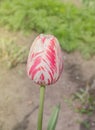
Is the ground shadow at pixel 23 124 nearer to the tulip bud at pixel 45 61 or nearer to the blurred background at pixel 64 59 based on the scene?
the blurred background at pixel 64 59

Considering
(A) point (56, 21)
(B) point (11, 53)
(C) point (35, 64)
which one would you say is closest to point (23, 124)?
(B) point (11, 53)

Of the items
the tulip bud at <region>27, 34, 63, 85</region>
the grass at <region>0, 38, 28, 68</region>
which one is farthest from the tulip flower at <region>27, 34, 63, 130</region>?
the grass at <region>0, 38, 28, 68</region>

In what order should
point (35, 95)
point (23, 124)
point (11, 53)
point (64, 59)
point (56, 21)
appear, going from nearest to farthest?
point (23, 124) < point (35, 95) < point (11, 53) < point (64, 59) < point (56, 21)

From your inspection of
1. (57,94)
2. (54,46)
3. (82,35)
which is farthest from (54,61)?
(82,35)

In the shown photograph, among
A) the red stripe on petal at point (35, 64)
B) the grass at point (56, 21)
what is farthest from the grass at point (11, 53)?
the red stripe on petal at point (35, 64)

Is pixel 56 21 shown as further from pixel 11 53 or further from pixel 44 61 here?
pixel 44 61

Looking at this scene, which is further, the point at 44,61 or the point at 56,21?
the point at 56,21
